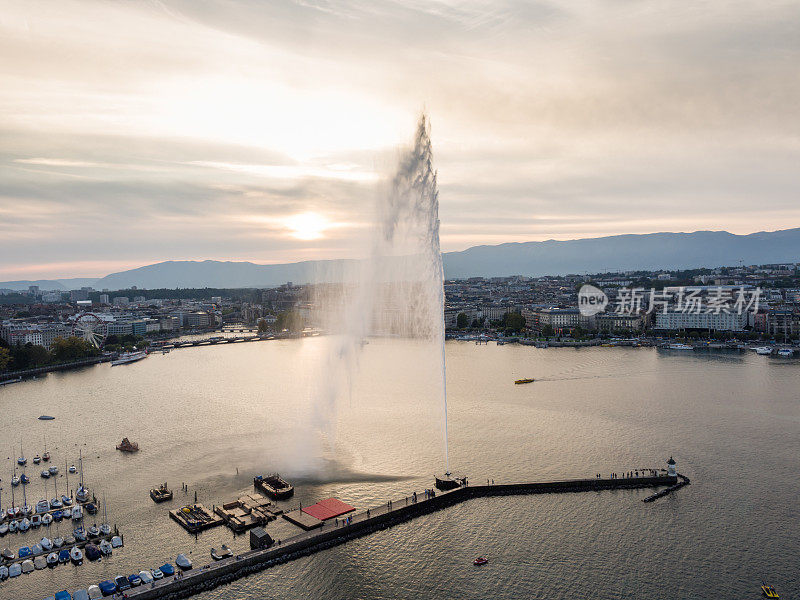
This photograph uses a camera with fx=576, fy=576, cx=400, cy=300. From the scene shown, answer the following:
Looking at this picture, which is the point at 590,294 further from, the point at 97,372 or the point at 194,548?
the point at 194,548

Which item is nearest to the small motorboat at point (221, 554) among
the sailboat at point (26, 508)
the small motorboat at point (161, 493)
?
the small motorboat at point (161, 493)

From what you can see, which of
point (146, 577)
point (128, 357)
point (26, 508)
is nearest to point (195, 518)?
point (146, 577)

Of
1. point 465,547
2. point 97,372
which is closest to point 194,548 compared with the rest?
point 465,547

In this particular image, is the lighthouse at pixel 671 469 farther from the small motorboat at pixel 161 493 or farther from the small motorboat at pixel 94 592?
the small motorboat at pixel 94 592

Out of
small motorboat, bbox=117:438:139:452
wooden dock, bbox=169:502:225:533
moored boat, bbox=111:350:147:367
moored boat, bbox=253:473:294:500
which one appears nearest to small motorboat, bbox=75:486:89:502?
wooden dock, bbox=169:502:225:533

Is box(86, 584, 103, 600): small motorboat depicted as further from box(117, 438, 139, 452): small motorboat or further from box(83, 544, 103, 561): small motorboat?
box(117, 438, 139, 452): small motorboat

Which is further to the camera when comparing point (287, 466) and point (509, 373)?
point (509, 373)
